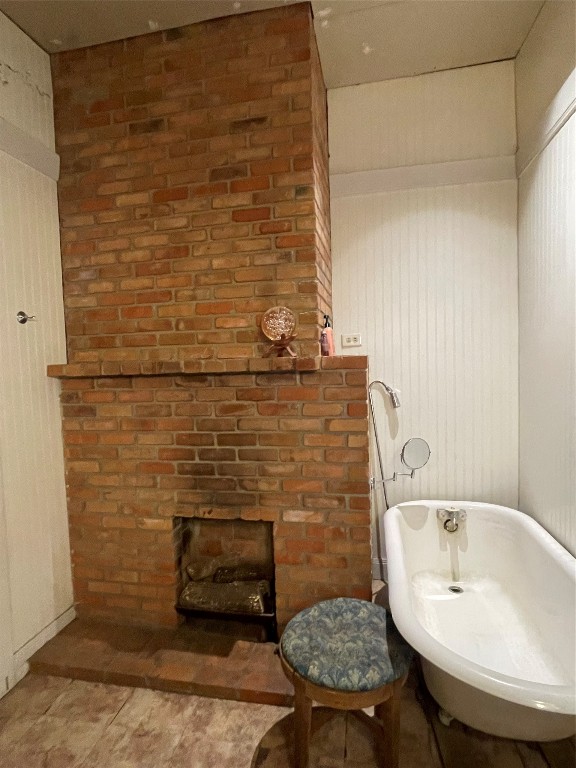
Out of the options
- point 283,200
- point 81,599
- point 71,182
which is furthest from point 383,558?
point 71,182

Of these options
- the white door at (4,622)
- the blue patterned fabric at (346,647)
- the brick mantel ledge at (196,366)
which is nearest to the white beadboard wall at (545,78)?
the brick mantel ledge at (196,366)

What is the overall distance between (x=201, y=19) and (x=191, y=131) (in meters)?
0.48

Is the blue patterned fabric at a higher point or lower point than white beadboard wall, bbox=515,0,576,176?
lower

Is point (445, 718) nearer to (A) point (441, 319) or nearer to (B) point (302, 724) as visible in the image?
(B) point (302, 724)

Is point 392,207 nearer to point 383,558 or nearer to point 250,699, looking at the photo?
point 383,558

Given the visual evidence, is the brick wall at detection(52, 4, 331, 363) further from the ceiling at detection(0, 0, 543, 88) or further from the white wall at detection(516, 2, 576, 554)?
the white wall at detection(516, 2, 576, 554)

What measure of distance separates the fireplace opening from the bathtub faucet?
92 centimetres

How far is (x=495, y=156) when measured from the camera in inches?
83.7

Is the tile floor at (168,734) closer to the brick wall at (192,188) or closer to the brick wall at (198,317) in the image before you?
the brick wall at (198,317)

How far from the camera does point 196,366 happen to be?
1.80 m

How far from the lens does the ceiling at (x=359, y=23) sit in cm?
172

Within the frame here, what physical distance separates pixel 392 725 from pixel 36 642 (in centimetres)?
157

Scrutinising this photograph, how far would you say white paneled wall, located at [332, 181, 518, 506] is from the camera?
217 cm

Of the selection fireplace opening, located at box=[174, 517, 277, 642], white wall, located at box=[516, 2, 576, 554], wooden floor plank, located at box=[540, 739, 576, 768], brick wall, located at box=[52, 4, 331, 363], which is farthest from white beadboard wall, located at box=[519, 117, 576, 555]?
fireplace opening, located at box=[174, 517, 277, 642]
